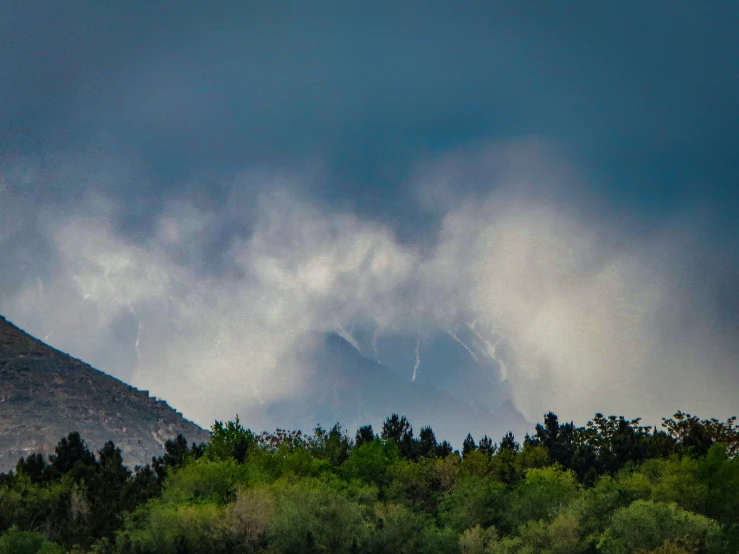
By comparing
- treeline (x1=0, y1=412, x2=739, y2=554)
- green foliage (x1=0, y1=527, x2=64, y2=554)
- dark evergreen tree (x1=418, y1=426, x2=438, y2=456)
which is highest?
dark evergreen tree (x1=418, y1=426, x2=438, y2=456)

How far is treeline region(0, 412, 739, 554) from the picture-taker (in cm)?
7144

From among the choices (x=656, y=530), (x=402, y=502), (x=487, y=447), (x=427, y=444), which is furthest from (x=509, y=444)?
(x=656, y=530)

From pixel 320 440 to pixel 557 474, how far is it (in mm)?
40759

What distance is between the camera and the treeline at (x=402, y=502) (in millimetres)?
71438

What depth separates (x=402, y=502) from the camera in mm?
88062

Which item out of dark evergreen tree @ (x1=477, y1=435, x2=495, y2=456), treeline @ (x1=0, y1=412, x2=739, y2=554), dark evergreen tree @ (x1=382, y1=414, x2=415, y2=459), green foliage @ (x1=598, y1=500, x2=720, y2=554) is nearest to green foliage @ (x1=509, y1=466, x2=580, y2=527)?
treeline @ (x1=0, y1=412, x2=739, y2=554)

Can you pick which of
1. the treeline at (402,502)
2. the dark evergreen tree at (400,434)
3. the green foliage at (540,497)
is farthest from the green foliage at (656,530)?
the dark evergreen tree at (400,434)

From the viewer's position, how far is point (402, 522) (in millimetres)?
77188

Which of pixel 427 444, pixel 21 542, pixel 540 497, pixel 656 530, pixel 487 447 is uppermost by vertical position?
pixel 487 447

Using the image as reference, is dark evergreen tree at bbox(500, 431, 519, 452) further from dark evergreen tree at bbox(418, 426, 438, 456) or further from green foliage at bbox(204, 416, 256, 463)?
green foliage at bbox(204, 416, 256, 463)

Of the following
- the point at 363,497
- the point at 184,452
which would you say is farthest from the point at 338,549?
the point at 184,452

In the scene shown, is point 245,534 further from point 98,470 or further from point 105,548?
point 98,470

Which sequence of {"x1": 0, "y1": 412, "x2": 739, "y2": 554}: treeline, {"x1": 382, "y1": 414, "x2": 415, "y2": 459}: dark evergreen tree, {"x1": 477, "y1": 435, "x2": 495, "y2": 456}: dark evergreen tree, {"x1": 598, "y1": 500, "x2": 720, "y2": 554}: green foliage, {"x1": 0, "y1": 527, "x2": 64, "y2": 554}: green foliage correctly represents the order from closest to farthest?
{"x1": 598, "y1": 500, "x2": 720, "y2": 554}: green foliage, {"x1": 0, "y1": 412, "x2": 739, "y2": 554}: treeline, {"x1": 0, "y1": 527, "x2": 64, "y2": 554}: green foliage, {"x1": 477, "y1": 435, "x2": 495, "y2": 456}: dark evergreen tree, {"x1": 382, "y1": 414, "x2": 415, "y2": 459}: dark evergreen tree

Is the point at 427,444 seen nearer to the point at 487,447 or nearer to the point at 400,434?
the point at 400,434
